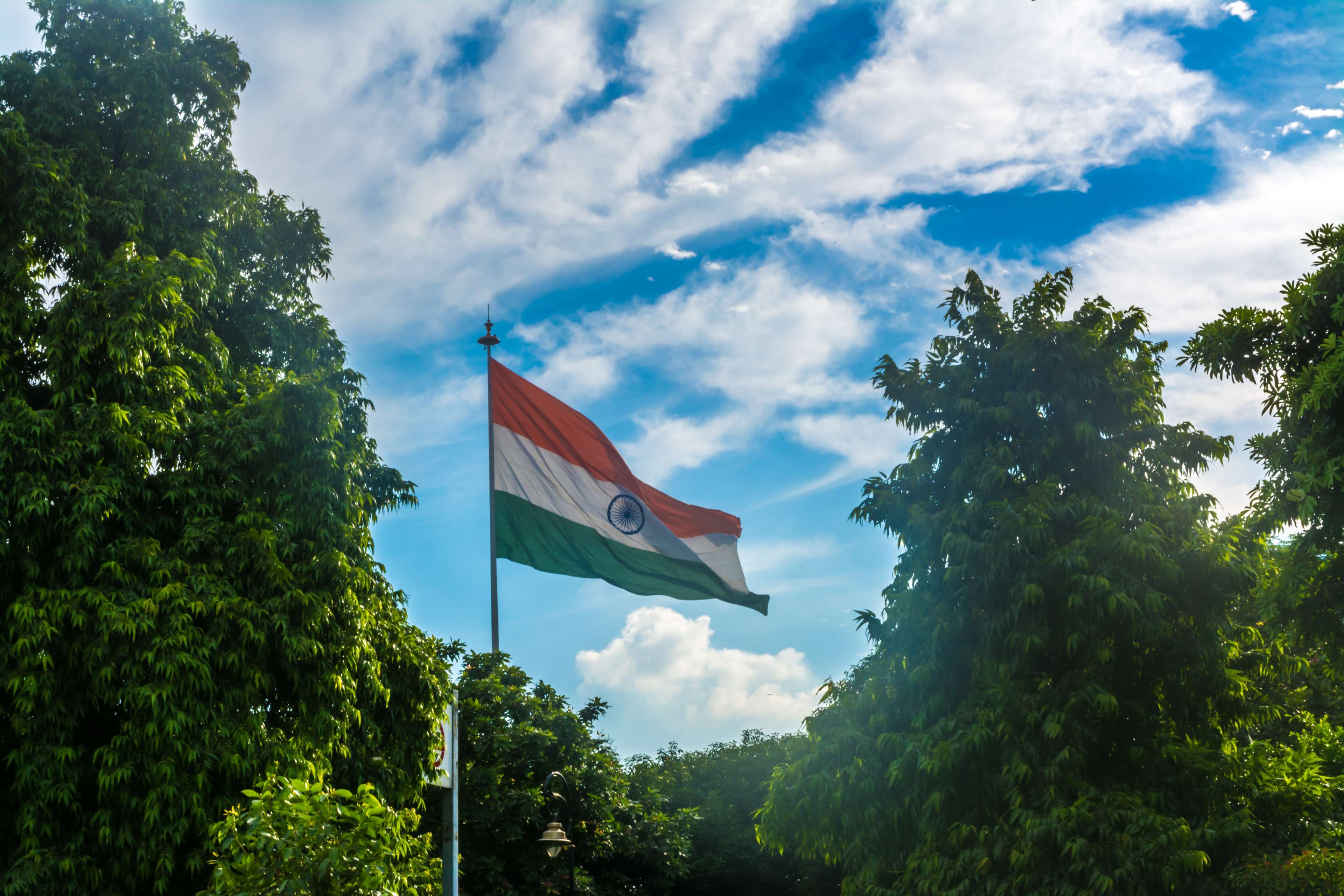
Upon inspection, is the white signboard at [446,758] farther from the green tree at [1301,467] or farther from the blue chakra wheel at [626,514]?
the green tree at [1301,467]

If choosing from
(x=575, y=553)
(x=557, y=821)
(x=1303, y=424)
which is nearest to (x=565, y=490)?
(x=575, y=553)

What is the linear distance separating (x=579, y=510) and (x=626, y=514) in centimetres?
111

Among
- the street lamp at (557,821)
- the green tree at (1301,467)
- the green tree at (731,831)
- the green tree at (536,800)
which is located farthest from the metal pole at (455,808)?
the green tree at (1301,467)

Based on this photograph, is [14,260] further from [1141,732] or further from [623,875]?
[623,875]

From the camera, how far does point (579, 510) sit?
21500 mm

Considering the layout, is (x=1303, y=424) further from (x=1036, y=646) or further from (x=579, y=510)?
(x=579, y=510)

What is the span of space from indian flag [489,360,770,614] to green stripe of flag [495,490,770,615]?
2 cm

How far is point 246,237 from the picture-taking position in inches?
712

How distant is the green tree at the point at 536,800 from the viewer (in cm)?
2286

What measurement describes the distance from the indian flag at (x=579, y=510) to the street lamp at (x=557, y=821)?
4.34 meters

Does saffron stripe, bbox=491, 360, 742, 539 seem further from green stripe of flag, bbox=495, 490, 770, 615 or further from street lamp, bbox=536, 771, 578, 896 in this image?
street lamp, bbox=536, 771, 578, 896

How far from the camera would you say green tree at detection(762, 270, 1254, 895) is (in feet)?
46.5

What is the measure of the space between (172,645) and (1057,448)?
12.8m

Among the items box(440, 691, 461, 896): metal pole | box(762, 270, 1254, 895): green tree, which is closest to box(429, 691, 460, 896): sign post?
box(440, 691, 461, 896): metal pole
